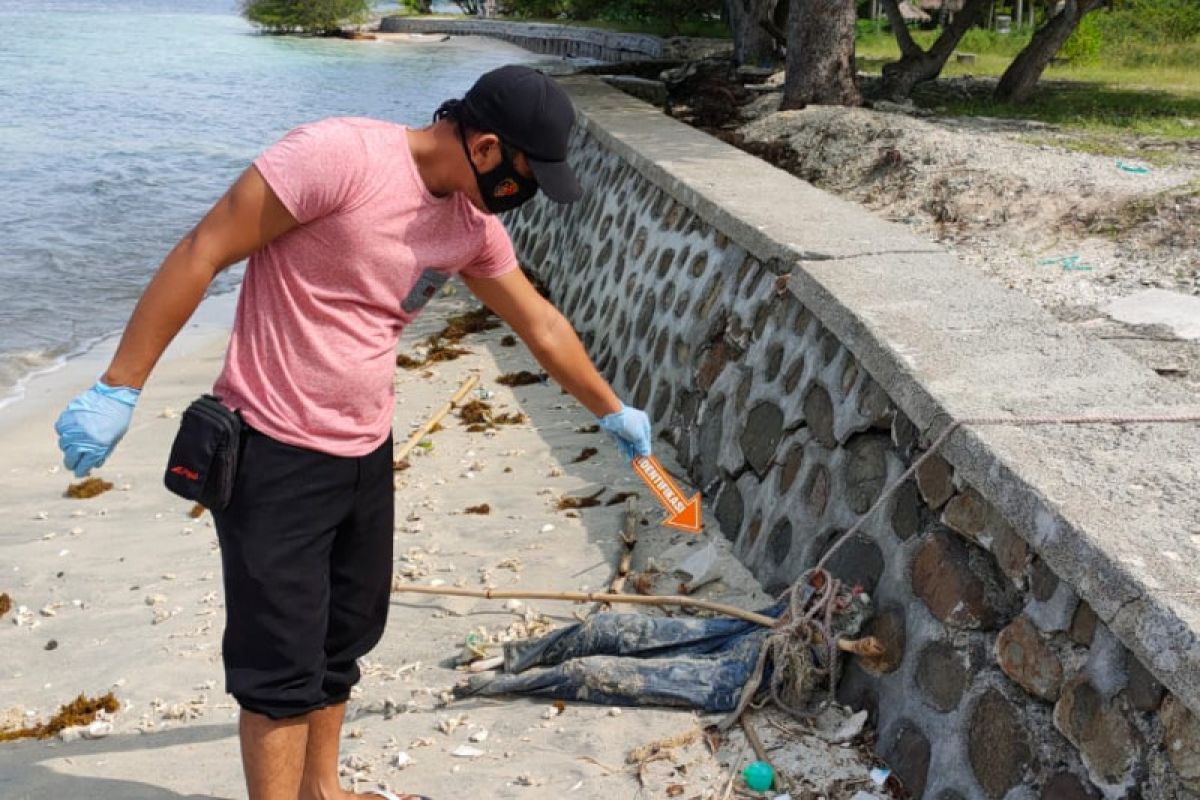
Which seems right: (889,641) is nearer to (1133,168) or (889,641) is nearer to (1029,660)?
(1029,660)

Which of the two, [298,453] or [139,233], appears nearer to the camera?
[298,453]

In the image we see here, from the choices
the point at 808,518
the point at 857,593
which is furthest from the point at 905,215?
the point at 857,593

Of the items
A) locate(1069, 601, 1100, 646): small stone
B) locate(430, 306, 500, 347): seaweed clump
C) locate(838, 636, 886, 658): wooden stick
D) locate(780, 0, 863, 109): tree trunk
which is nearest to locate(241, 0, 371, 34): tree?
locate(780, 0, 863, 109): tree trunk

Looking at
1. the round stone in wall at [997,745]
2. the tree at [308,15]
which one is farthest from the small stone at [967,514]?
the tree at [308,15]

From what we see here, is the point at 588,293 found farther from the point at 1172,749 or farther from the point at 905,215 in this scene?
the point at 1172,749

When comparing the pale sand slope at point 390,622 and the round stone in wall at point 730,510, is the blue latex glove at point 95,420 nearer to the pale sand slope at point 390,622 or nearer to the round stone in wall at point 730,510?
the pale sand slope at point 390,622

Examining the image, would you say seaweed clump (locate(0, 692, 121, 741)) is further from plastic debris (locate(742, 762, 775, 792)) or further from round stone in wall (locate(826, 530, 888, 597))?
round stone in wall (locate(826, 530, 888, 597))

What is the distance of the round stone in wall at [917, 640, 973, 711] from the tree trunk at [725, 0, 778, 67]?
19111 millimetres

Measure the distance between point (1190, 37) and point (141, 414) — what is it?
23103 mm

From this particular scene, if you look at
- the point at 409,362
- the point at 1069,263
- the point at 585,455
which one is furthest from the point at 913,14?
the point at 585,455

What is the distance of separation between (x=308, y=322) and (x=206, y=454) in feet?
1.13

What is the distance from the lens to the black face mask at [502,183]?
2938 mm

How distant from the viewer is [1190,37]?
2544cm

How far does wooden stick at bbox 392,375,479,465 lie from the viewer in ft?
21.6
